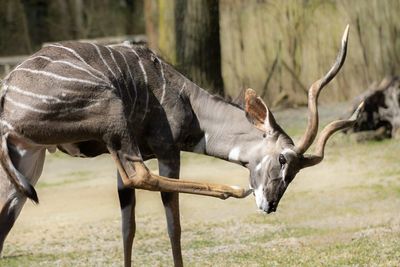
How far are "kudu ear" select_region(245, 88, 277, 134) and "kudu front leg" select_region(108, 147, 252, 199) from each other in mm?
756

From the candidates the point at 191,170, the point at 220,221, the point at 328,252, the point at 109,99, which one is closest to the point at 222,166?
the point at 191,170

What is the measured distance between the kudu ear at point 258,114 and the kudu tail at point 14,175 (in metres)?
1.47

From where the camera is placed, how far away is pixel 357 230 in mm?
8570

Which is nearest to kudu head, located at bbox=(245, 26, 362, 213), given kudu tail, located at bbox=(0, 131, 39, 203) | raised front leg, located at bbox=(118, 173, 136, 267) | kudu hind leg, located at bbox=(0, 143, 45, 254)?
raised front leg, located at bbox=(118, 173, 136, 267)

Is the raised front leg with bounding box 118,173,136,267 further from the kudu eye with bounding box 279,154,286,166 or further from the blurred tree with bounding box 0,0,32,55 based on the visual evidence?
the blurred tree with bounding box 0,0,32,55

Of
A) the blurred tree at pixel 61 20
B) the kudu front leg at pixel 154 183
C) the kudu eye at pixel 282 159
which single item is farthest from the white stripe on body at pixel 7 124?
the blurred tree at pixel 61 20

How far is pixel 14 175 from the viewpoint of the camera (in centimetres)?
589

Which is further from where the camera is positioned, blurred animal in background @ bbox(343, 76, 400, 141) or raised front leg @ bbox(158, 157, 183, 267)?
blurred animal in background @ bbox(343, 76, 400, 141)

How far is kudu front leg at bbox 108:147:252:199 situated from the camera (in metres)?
5.90

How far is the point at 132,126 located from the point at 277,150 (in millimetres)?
892

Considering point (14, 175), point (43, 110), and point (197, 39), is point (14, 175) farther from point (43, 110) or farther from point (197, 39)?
point (197, 39)

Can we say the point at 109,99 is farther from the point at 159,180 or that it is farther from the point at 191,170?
the point at 191,170

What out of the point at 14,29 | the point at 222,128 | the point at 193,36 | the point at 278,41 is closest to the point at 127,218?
the point at 222,128

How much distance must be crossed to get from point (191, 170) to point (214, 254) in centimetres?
457
